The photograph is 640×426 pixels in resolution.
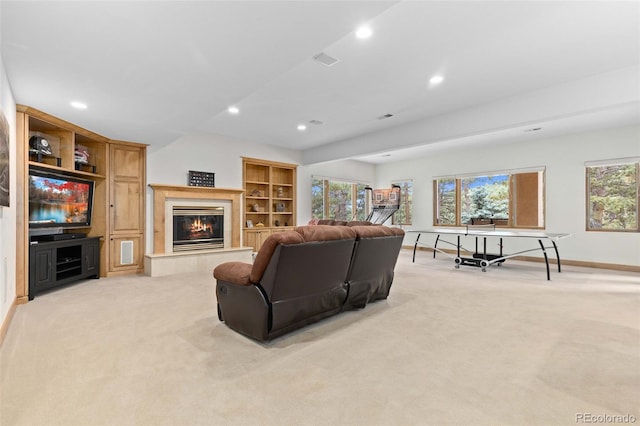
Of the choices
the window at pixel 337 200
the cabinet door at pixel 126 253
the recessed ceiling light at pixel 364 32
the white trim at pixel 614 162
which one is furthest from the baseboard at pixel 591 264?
the cabinet door at pixel 126 253

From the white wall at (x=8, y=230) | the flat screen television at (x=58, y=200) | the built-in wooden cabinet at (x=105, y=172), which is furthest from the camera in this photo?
the built-in wooden cabinet at (x=105, y=172)

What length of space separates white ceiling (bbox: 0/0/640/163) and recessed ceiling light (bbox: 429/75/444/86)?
0.23 feet

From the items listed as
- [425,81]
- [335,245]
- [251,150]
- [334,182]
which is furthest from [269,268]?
[334,182]

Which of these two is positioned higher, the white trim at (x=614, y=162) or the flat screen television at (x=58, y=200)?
the white trim at (x=614, y=162)

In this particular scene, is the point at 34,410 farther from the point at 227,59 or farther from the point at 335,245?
the point at 227,59

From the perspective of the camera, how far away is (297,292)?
261 centimetres

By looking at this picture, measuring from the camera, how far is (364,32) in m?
2.80

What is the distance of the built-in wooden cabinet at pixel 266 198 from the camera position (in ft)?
23.9

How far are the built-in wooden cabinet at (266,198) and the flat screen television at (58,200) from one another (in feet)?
9.85

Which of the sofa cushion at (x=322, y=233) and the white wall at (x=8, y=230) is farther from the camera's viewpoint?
the white wall at (x=8, y=230)

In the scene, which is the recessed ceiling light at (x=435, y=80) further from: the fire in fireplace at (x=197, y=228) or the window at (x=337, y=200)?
the window at (x=337, y=200)

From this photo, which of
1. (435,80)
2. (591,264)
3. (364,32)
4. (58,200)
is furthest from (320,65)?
(591,264)

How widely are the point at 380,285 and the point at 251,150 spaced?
16.0 feet

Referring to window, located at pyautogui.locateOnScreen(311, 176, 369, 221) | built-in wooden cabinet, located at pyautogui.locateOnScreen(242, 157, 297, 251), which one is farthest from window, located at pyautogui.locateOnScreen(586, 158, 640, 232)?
built-in wooden cabinet, located at pyautogui.locateOnScreen(242, 157, 297, 251)
